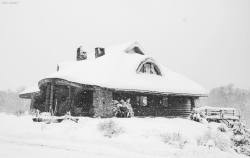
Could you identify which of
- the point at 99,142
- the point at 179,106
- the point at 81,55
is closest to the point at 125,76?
the point at 179,106

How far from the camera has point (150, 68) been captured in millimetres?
28828

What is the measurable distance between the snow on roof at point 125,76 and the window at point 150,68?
1.88 ft

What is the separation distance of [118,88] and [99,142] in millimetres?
10077

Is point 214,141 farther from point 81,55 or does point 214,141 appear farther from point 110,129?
point 81,55

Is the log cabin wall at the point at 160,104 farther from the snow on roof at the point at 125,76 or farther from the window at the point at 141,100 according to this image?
the snow on roof at the point at 125,76

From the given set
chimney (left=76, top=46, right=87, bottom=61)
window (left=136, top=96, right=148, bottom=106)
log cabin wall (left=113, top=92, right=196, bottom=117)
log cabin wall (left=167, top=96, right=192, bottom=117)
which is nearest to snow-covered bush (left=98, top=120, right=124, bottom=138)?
log cabin wall (left=113, top=92, right=196, bottom=117)

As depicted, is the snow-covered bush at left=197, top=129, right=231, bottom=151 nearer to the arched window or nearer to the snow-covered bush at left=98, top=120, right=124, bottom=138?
the snow-covered bush at left=98, top=120, right=124, bottom=138

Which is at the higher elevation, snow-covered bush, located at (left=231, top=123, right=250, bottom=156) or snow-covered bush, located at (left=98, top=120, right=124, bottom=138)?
snow-covered bush, located at (left=98, top=120, right=124, bottom=138)

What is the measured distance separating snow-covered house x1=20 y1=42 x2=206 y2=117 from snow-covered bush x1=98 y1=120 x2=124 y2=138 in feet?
22.4

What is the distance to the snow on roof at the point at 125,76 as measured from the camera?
23.4 metres

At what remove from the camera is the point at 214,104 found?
332 feet

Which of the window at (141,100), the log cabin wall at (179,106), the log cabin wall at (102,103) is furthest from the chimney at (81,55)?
the log cabin wall at (102,103)

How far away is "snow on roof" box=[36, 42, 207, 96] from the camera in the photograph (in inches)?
922

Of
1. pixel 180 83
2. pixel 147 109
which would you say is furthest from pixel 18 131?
pixel 180 83
